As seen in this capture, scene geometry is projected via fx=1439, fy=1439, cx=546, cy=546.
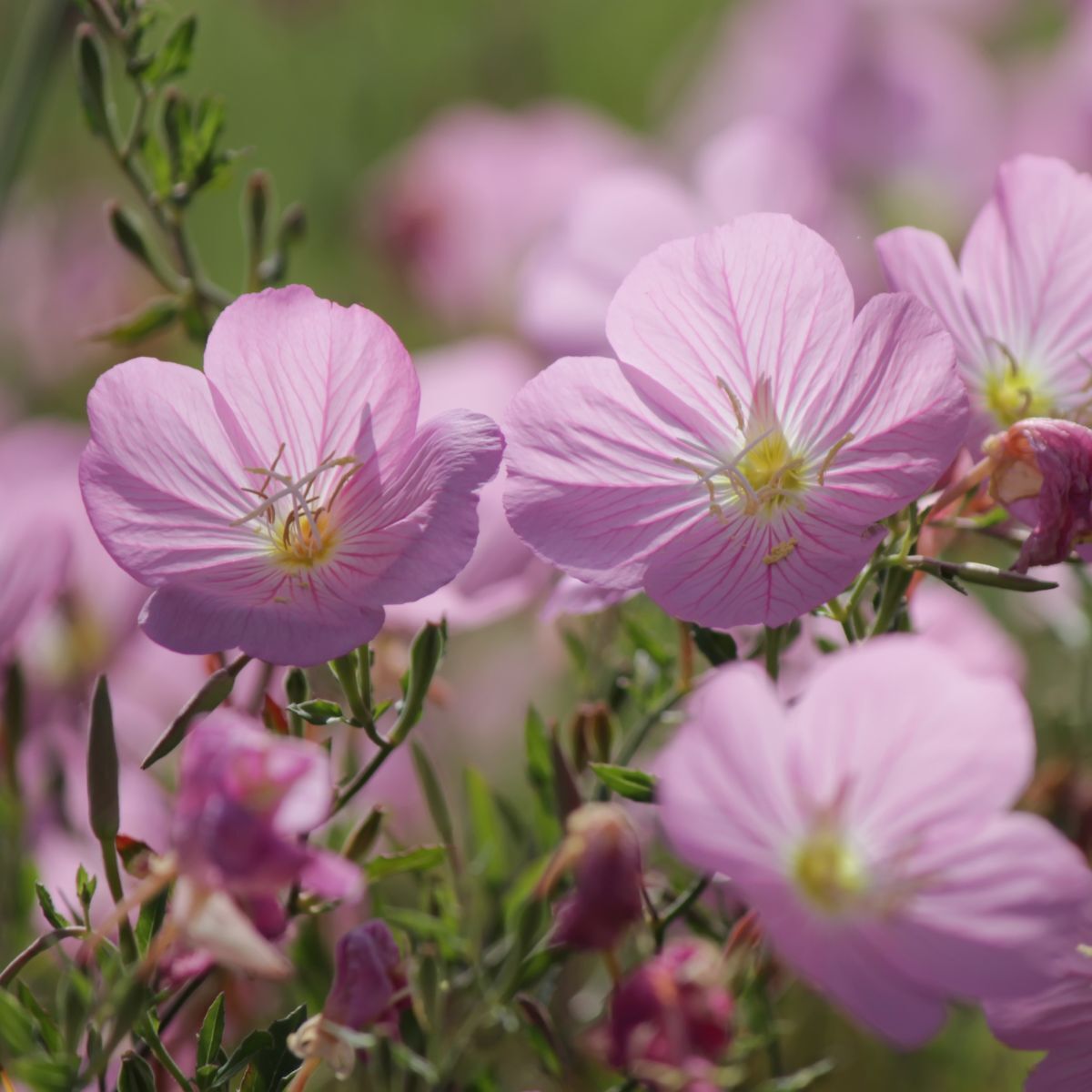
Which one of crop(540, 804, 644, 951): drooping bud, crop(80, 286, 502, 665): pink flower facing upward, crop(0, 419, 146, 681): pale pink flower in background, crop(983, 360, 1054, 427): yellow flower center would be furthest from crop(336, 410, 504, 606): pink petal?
crop(0, 419, 146, 681): pale pink flower in background

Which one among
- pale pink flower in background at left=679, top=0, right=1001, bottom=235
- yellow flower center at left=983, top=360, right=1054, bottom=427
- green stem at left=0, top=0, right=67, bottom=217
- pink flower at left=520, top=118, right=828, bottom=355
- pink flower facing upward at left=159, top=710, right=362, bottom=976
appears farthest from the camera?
pale pink flower in background at left=679, top=0, right=1001, bottom=235

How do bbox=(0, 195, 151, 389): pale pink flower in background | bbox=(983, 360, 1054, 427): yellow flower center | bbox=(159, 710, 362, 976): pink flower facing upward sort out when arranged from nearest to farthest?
1. bbox=(159, 710, 362, 976): pink flower facing upward
2. bbox=(983, 360, 1054, 427): yellow flower center
3. bbox=(0, 195, 151, 389): pale pink flower in background

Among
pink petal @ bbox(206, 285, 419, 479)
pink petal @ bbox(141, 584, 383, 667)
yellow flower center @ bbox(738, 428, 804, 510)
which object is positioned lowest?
pink petal @ bbox(141, 584, 383, 667)

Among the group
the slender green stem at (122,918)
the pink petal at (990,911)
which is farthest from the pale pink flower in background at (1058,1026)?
the slender green stem at (122,918)

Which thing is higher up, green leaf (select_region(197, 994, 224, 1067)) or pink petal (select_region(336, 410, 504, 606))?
pink petal (select_region(336, 410, 504, 606))

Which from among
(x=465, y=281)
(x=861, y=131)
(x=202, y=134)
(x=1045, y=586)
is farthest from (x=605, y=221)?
(x=861, y=131)

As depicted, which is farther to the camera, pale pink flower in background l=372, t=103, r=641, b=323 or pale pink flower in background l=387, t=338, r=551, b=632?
pale pink flower in background l=372, t=103, r=641, b=323

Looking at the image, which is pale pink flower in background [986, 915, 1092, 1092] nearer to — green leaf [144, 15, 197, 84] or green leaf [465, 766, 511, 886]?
green leaf [465, 766, 511, 886]

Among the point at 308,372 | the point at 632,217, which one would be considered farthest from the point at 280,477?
the point at 632,217
